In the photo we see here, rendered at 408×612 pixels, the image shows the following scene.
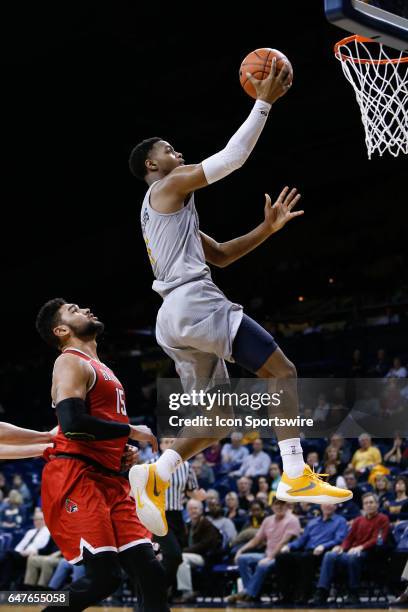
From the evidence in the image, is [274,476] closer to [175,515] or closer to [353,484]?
[353,484]

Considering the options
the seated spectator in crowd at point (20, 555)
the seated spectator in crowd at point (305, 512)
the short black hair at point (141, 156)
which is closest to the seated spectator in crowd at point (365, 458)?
the seated spectator in crowd at point (305, 512)

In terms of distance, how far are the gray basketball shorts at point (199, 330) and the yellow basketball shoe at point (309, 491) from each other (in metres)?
0.69

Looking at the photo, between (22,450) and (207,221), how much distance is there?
43.8ft

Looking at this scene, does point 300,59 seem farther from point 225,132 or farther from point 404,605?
point 404,605

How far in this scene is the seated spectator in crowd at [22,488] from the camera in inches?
523

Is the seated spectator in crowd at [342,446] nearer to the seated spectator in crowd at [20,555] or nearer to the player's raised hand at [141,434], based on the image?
the seated spectator in crowd at [20,555]

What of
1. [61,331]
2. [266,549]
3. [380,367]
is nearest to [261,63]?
[61,331]

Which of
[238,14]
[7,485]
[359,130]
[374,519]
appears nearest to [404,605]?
[374,519]

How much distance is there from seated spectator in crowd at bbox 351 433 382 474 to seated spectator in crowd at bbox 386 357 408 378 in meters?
1.84

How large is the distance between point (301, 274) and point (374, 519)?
26.2 ft

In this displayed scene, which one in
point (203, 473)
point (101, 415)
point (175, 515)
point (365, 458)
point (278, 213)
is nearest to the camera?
point (101, 415)

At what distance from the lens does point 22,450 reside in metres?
5.44

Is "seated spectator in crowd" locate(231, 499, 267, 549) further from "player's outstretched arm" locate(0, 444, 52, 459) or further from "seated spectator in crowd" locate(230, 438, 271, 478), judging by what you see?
"player's outstretched arm" locate(0, 444, 52, 459)

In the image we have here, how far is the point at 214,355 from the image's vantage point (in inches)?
201
